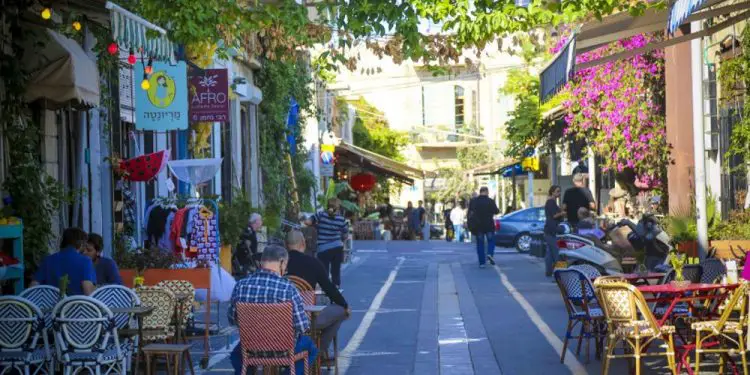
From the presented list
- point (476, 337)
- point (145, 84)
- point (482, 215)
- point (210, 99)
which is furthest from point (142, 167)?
point (482, 215)

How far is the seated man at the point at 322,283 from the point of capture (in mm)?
11805

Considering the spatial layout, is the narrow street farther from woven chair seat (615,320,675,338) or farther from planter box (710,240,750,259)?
planter box (710,240,750,259)

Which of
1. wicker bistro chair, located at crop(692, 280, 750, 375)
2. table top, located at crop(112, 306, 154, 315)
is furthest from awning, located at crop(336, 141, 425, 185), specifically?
wicker bistro chair, located at crop(692, 280, 750, 375)

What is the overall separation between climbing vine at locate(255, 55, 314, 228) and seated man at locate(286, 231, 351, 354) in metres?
17.1

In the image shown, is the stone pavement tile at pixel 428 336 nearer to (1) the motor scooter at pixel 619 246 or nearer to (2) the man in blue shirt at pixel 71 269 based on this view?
(1) the motor scooter at pixel 619 246

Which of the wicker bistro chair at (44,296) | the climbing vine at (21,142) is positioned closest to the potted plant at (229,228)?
the climbing vine at (21,142)

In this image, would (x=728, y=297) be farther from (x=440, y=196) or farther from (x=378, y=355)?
(x=440, y=196)

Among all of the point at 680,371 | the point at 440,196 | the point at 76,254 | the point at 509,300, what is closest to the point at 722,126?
the point at 509,300

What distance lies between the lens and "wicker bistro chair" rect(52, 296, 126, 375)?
10117 millimetres

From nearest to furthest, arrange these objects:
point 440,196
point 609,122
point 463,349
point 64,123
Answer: point 463,349, point 64,123, point 609,122, point 440,196

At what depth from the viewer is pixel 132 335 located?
11055 mm

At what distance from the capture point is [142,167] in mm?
18938

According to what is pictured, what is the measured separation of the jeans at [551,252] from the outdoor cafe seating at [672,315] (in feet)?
35.9

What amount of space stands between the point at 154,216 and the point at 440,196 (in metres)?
52.9
